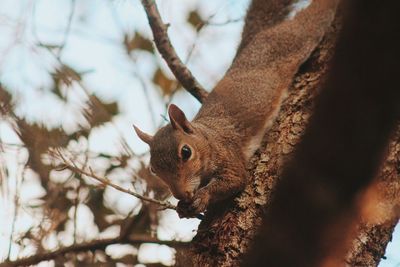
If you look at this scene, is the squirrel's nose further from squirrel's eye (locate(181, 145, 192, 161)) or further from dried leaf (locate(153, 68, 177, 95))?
dried leaf (locate(153, 68, 177, 95))

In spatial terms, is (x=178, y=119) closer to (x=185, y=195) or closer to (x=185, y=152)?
(x=185, y=152)

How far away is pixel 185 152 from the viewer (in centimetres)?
287

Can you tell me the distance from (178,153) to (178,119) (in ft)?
0.84

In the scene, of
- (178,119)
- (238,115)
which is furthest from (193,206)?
(238,115)

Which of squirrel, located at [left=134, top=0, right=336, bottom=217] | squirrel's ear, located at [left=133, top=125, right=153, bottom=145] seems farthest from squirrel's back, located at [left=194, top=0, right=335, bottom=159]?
squirrel's ear, located at [left=133, top=125, right=153, bottom=145]

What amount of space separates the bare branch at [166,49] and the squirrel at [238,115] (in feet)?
0.65

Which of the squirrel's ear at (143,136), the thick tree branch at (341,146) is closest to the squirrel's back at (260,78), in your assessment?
the squirrel's ear at (143,136)

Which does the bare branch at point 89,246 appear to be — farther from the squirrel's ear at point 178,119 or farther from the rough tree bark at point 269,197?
the squirrel's ear at point 178,119

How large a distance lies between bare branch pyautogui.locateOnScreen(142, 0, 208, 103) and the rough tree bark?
1120 mm

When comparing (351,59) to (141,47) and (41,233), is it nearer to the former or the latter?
(41,233)

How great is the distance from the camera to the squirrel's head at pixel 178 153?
275 cm

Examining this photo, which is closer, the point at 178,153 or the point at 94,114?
the point at 94,114

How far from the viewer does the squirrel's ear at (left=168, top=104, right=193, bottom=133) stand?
2982 millimetres

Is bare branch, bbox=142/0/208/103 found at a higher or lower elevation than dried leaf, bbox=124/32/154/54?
lower
